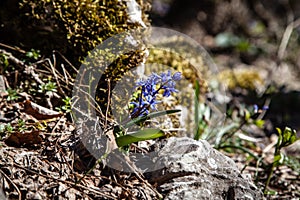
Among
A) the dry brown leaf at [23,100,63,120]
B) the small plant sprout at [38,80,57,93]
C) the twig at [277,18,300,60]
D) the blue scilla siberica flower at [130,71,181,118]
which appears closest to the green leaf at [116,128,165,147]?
the blue scilla siberica flower at [130,71,181,118]

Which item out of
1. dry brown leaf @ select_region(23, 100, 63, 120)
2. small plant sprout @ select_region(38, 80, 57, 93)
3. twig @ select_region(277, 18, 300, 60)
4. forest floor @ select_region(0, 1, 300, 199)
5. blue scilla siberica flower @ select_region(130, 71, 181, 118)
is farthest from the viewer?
twig @ select_region(277, 18, 300, 60)

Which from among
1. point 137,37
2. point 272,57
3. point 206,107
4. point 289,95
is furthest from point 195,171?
point 272,57

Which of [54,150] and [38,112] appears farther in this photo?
[38,112]

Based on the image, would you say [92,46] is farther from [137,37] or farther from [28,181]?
[28,181]

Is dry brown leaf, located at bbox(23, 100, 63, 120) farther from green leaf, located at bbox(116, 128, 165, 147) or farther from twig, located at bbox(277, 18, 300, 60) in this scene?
twig, located at bbox(277, 18, 300, 60)

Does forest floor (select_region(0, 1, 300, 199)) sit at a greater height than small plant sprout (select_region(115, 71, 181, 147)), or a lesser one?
lesser

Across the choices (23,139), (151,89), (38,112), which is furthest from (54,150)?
(151,89)

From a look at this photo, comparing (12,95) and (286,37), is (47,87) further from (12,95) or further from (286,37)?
(286,37)

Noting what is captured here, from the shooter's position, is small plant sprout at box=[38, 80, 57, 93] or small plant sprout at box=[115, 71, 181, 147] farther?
small plant sprout at box=[38, 80, 57, 93]
